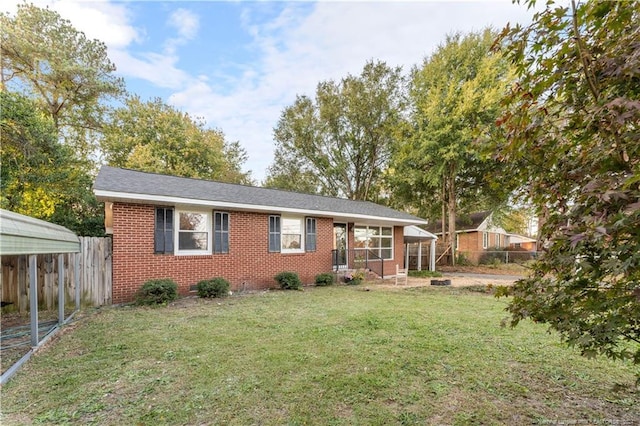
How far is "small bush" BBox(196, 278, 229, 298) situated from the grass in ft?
7.74

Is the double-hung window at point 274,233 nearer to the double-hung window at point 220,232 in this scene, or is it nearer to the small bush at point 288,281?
the small bush at point 288,281

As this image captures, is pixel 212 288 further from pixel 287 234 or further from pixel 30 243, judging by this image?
pixel 30 243

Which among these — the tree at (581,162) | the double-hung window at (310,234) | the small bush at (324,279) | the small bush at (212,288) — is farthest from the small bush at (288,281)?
the tree at (581,162)

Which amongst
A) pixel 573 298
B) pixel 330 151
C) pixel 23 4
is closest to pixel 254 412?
pixel 573 298

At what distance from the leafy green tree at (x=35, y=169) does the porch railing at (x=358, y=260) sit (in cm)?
1071

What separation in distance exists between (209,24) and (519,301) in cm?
1044

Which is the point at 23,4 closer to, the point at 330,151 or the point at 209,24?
the point at 209,24

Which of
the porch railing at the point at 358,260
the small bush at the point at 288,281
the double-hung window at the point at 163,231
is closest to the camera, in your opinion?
the double-hung window at the point at 163,231

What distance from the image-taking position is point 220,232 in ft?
31.8

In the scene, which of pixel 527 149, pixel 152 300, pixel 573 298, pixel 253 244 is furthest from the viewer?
pixel 253 244

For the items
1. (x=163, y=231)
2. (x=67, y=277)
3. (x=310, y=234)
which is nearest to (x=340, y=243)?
(x=310, y=234)

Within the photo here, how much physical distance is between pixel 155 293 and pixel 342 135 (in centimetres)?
2175

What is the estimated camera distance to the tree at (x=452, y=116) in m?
17.5

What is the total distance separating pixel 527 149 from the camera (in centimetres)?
206
